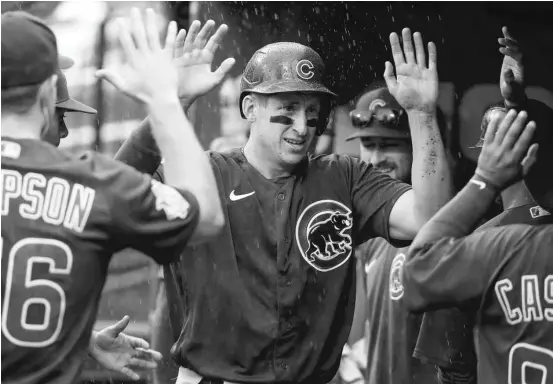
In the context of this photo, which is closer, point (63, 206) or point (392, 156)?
point (63, 206)

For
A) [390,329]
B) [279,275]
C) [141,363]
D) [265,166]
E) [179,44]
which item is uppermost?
[179,44]

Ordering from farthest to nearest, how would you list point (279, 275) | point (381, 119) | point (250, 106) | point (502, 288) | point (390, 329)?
1. point (381, 119)
2. point (390, 329)
3. point (250, 106)
4. point (279, 275)
5. point (502, 288)

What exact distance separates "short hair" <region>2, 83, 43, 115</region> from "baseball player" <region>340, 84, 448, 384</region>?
262cm

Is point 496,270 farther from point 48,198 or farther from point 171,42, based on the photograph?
point 48,198

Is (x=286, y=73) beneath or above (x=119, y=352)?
above

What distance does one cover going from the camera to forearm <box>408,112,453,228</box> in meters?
3.66

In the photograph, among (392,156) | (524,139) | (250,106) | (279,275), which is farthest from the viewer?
(392,156)

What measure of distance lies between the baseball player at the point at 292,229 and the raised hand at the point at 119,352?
0.77 feet

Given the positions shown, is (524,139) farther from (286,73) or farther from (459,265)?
(286,73)

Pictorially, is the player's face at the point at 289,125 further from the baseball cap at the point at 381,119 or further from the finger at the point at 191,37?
the baseball cap at the point at 381,119

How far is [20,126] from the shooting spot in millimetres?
2727

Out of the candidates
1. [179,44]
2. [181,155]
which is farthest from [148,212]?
[179,44]

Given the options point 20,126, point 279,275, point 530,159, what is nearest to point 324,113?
point 279,275

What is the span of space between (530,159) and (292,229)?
1106mm
